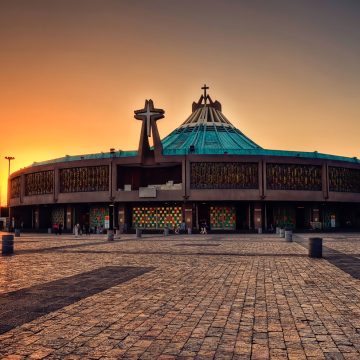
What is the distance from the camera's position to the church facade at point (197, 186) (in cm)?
5841

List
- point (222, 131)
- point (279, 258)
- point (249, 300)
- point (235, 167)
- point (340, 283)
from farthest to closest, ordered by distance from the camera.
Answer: point (222, 131) < point (235, 167) < point (279, 258) < point (340, 283) < point (249, 300)

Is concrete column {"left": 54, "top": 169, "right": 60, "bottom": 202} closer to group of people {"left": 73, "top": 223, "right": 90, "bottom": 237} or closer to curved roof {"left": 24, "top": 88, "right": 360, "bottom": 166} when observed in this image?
curved roof {"left": 24, "top": 88, "right": 360, "bottom": 166}

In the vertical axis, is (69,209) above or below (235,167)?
below

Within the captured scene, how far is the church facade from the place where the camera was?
58.4 metres

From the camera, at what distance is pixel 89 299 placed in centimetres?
952

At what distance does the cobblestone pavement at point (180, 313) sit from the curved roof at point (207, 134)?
52768mm

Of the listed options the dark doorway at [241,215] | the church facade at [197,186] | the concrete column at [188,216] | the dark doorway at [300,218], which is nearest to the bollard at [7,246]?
the church facade at [197,186]

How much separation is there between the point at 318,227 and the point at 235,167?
15399 millimetres

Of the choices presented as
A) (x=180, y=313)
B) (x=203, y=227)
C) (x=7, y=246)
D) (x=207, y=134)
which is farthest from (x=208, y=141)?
(x=180, y=313)

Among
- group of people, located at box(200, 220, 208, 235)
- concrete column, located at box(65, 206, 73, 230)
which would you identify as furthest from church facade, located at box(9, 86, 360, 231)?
group of people, located at box(200, 220, 208, 235)

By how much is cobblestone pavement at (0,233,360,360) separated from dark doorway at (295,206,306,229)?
5203 centimetres

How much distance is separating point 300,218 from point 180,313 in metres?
60.6

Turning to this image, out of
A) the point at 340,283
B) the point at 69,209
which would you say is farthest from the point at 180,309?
the point at 69,209

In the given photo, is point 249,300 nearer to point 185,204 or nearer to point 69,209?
point 185,204
